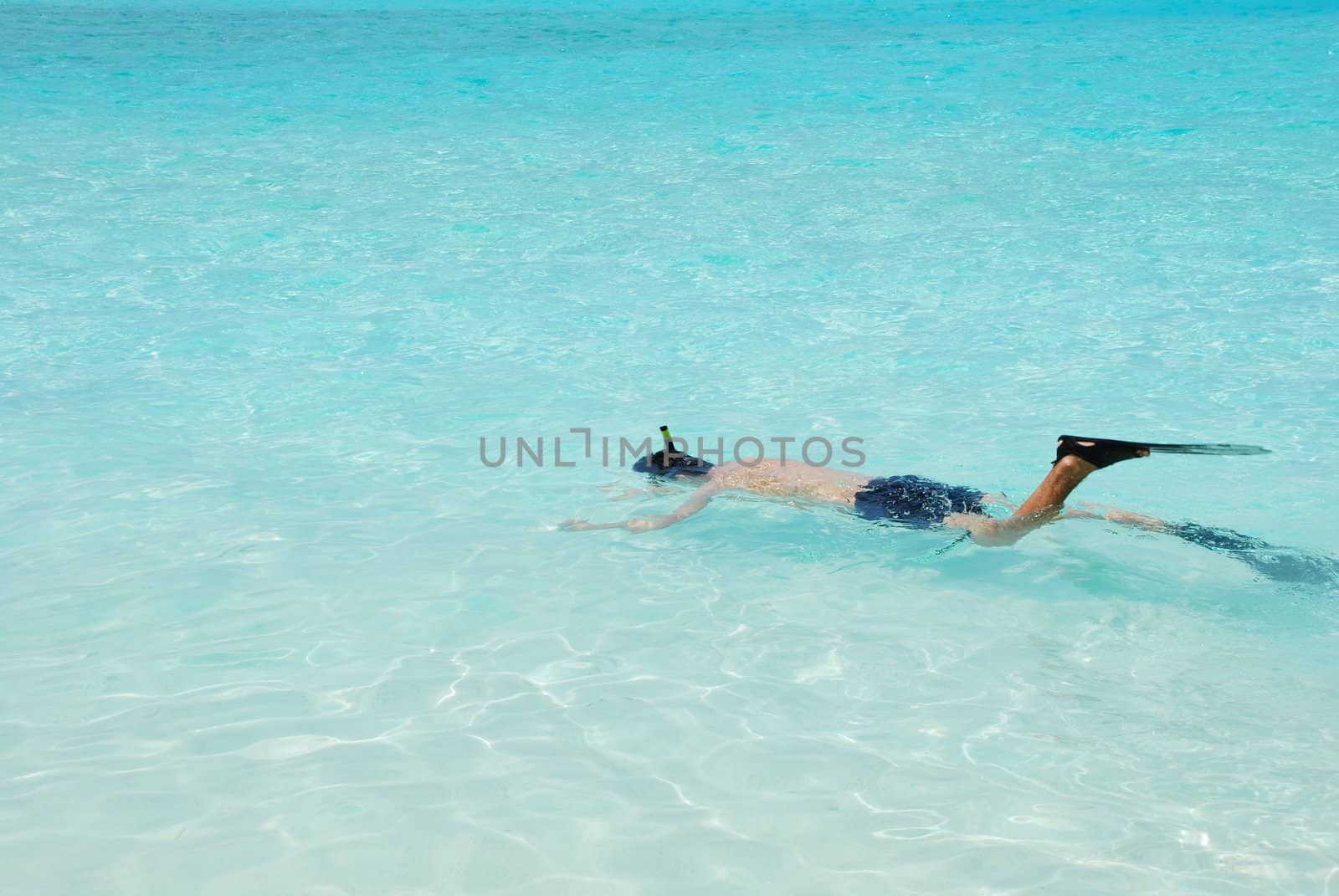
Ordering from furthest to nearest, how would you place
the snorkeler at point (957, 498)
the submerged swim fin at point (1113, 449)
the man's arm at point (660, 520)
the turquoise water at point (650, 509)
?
the man's arm at point (660, 520) → the snorkeler at point (957, 498) → the submerged swim fin at point (1113, 449) → the turquoise water at point (650, 509)

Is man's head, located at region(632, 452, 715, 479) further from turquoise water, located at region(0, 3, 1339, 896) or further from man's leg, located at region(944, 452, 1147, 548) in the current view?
man's leg, located at region(944, 452, 1147, 548)

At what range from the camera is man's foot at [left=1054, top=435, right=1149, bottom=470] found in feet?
14.0

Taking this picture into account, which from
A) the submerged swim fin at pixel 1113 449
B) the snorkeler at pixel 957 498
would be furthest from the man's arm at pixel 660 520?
the submerged swim fin at pixel 1113 449

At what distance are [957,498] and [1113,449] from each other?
0.78 m

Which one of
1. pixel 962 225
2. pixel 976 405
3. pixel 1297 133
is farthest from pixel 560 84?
pixel 976 405

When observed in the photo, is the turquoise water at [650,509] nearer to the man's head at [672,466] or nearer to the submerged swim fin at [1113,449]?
the man's head at [672,466]

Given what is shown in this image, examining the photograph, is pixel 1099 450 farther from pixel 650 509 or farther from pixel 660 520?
pixel 650 509

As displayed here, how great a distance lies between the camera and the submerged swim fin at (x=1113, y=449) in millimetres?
4195

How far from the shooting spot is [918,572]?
15.9 feet

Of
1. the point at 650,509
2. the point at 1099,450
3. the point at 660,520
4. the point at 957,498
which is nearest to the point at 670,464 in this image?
the point at 650,509

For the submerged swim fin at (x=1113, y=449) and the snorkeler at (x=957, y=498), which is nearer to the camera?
the submerged swim fin at (x=1113, y=449)

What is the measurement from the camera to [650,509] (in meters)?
5.39

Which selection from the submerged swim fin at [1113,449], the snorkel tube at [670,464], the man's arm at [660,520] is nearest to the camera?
the submerged swim fin at [1113,449]

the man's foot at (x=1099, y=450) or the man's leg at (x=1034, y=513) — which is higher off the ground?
the man's foot at (x=1099, y=450)
